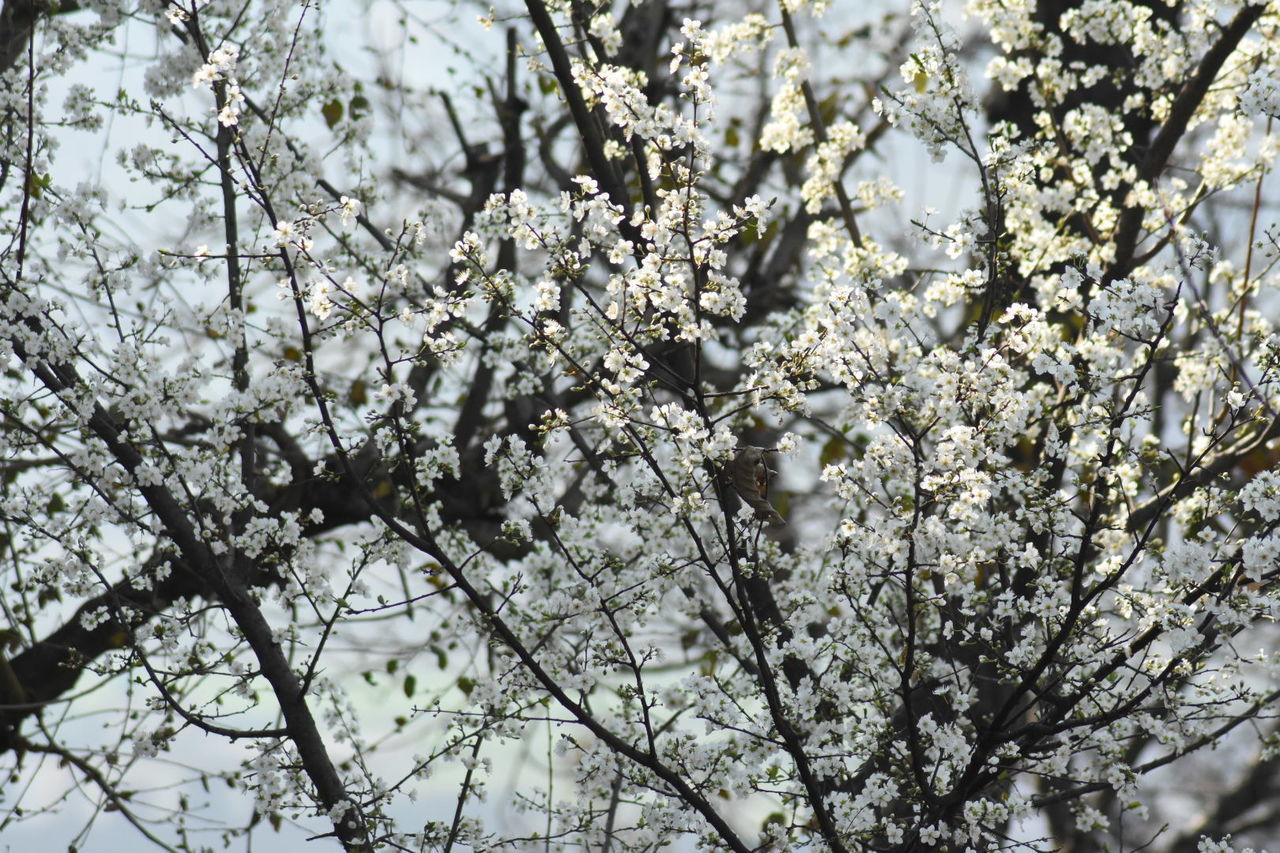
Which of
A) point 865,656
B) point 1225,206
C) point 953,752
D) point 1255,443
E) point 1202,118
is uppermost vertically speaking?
point 1225,206

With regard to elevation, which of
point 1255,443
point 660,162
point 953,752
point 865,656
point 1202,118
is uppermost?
point 1202,118

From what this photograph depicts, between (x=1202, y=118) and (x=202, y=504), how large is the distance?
6.26 m

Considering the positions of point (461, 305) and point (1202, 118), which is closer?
point (461, 305)

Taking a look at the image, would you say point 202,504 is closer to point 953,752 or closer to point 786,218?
point 953,752

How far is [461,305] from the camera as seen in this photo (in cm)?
390

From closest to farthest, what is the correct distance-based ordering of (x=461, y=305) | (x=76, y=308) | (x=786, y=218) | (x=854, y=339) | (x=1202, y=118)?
(x=461, y=305) → (x=854, y=339) → (x=76, y=308) → (x=1202, y=118) → (x=786, y=218)

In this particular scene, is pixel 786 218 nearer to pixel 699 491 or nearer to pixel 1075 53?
pixel 1075 53

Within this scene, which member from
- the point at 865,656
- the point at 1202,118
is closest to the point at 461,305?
the point at 865,656

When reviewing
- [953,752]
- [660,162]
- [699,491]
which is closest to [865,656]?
[953,752]

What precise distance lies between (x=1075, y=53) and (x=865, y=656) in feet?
25.0

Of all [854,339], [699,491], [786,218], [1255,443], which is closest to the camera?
[699,491]

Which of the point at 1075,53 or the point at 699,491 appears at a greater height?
the point at 1075,53

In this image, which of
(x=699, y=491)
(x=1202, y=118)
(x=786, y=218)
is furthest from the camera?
(x=786, y=218)

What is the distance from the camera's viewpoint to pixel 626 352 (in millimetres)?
3975
